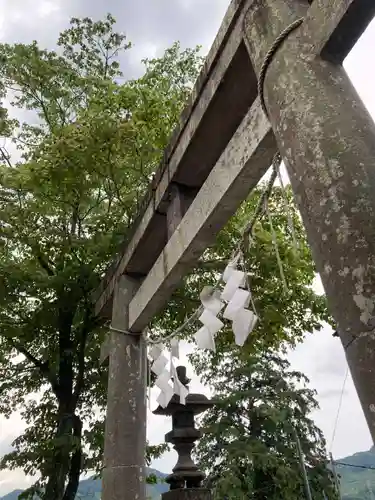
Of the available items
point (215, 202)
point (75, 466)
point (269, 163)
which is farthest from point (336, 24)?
point (75, 466)

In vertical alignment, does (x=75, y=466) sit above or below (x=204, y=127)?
below

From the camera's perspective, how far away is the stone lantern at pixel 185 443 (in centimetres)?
432

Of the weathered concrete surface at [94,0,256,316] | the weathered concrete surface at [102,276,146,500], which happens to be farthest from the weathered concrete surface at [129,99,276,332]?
the weathered concrete surface at [102,276,146,500]

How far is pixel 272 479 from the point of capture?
14.5 m

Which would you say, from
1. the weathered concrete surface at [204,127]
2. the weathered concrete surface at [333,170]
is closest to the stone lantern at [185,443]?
the weathered concrete surface at [204,127]

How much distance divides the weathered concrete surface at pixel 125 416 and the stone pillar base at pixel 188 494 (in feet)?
1.02

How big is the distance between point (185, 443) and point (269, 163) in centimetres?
344

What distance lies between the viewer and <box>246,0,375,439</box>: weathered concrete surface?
1453mm

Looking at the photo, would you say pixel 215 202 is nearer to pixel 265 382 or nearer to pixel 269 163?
pixel 269 163

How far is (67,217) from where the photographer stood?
26.1ft

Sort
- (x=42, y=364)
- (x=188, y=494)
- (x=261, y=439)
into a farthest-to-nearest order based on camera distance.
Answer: (x=261, y=439), (x=42, y=364), (x=188, y=494)

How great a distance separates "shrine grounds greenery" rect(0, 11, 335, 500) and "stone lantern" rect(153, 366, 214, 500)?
2036 mm

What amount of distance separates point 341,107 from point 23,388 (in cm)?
949

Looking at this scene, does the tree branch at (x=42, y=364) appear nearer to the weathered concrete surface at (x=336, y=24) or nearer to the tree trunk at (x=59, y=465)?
the tree trunk at (x=59, y=465)
